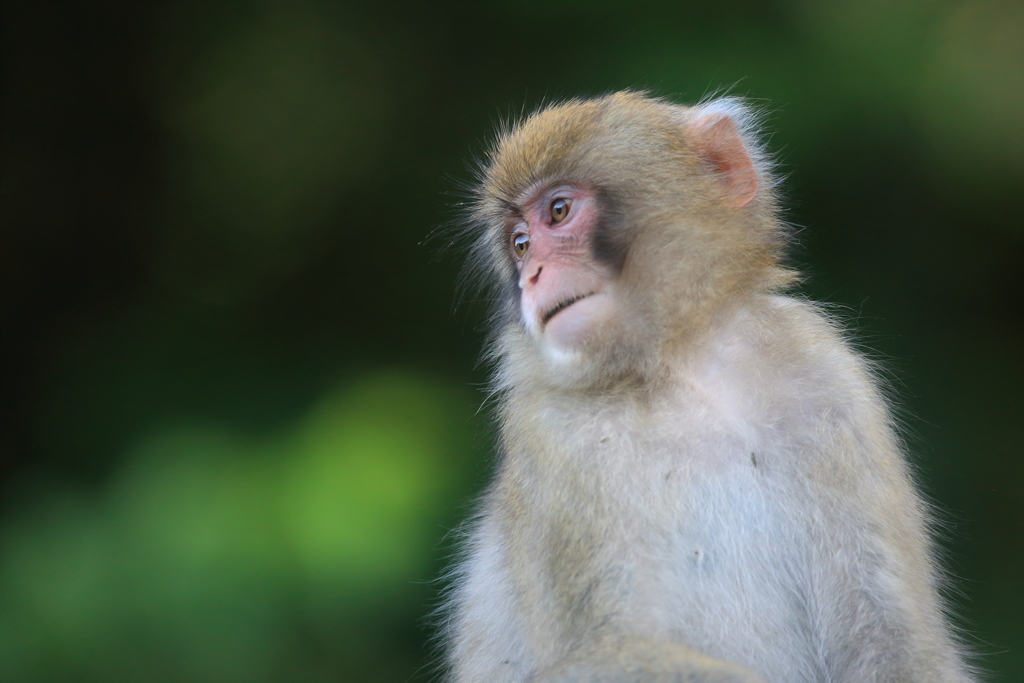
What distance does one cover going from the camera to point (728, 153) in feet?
11.1

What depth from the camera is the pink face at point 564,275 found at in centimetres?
305

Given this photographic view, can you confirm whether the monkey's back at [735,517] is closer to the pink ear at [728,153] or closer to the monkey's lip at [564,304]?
the monkey's lip at [564,304]

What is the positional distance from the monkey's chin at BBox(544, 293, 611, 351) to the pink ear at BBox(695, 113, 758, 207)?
2.21 feet

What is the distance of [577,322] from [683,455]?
21.1 inches

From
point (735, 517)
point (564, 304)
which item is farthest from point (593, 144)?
point (735, 517)

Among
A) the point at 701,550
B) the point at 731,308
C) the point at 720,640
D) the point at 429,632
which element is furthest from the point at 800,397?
the point at 429,632

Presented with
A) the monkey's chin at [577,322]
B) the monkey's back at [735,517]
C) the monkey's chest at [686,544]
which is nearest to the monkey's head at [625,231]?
the monkey's chin at [577,322]

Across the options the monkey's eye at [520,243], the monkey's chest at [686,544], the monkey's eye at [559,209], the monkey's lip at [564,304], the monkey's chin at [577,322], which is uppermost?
the monkey's eye at [559,209]

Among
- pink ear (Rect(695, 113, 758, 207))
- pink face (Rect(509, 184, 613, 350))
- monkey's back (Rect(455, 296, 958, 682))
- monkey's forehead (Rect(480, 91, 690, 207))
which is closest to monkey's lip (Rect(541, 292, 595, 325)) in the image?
pink face (Rect(509, 184, 613, 350))

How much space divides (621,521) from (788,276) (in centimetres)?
108

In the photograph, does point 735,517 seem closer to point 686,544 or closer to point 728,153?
point 686,544

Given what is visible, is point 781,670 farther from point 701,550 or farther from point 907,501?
point 907,501

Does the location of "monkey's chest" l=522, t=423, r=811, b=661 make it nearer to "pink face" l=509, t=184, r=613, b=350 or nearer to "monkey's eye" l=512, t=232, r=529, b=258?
"pink face" l=509, t=184, r=613, b=350

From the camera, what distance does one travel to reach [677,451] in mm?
2883
